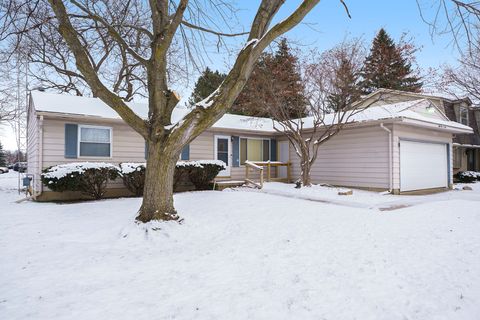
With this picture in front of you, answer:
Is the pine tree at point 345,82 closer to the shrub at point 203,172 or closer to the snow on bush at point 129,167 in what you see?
the shrub at point 203,172

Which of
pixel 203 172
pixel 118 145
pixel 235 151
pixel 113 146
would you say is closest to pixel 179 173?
pixel 203 172

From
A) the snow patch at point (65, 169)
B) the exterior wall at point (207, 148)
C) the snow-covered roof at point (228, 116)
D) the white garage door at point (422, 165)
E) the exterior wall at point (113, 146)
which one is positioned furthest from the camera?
the exterior wall at point (207, 148)

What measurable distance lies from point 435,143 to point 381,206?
7.07m

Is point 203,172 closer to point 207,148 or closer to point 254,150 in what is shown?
point 207,148

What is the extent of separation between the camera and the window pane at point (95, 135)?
9.93 metres

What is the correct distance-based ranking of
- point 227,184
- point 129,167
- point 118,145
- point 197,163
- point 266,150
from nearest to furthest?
point 129,167
point 118,145
point 197,163
point 227,184
point 266,150

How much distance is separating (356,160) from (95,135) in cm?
986

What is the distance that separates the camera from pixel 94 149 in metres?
10.1

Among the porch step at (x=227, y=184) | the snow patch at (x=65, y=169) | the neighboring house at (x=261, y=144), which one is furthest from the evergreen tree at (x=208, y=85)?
the snow patch at (x=65, y=169)

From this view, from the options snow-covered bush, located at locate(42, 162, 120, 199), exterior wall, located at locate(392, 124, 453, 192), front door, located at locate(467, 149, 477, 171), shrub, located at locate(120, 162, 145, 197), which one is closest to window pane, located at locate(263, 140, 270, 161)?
exterior wall, located at locate(392, 124, 453, 192)

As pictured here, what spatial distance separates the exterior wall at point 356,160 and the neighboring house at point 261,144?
0.10 ft

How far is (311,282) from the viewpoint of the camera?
11.0ft

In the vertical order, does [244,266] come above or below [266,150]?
below

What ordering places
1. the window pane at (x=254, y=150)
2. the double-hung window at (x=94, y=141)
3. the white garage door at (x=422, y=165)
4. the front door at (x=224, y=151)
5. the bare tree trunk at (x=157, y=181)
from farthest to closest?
the window pane at (x=254, y=150), the front door at (x=224, y=151), the white garage door at (x=422, y=165), the double-hung window at (x=94, y=141), the bare tree trunk at (x=157, y=181)
